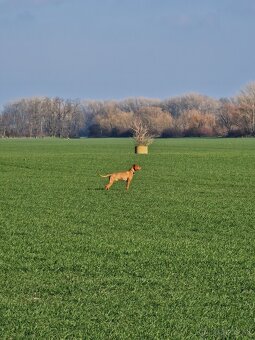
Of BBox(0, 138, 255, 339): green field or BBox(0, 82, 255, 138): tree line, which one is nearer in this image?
BBox(0, 138, 255, 339): green field

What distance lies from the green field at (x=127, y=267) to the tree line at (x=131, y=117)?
105 m

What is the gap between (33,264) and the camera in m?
7.75

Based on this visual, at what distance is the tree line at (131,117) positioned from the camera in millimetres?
124500

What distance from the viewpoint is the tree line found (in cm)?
12450

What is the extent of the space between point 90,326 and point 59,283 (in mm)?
1464

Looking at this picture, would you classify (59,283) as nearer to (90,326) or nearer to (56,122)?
(90,326)

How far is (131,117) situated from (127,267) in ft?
441

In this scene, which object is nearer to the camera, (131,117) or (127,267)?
(127,267)

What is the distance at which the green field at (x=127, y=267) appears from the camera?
5.52m

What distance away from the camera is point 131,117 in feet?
463

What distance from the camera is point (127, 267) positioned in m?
7.59

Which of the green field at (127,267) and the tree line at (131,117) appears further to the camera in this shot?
the tree line at (131,117)

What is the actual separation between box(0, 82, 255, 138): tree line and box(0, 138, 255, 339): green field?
10543 cm

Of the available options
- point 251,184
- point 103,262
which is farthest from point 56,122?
point 103,262
